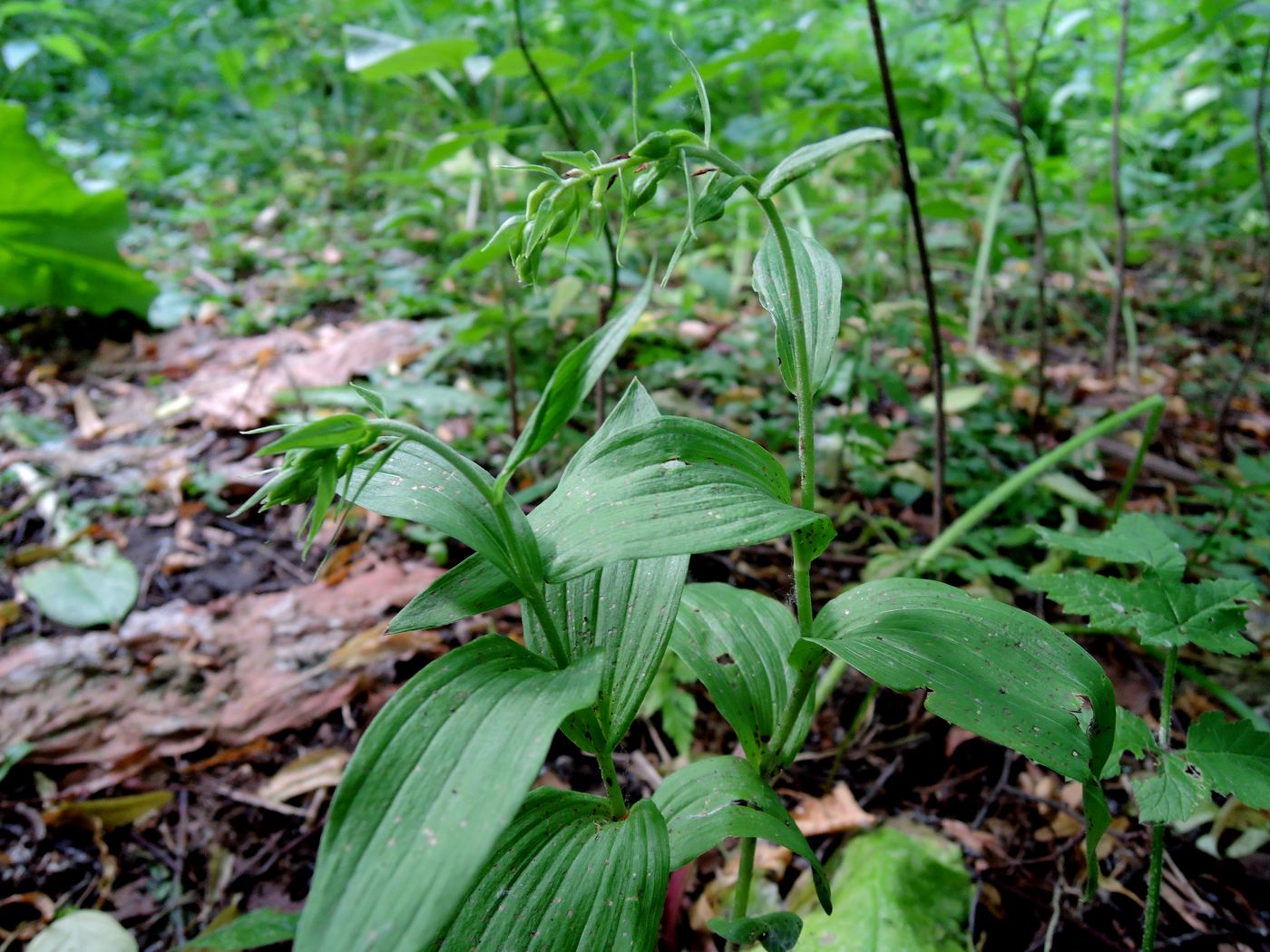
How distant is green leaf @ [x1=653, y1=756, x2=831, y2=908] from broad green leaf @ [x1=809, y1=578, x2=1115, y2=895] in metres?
0.20

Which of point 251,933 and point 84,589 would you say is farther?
point 84,589

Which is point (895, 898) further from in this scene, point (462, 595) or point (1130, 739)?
point (462, 595)

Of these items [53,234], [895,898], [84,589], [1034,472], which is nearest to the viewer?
[895,898]

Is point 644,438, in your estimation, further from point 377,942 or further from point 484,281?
point 484,281

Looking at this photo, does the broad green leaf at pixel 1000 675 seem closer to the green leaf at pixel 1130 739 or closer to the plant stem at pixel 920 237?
the green leaf at pixel 1130 739

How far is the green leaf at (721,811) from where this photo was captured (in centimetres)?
81

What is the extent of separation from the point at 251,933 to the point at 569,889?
540 millimetres

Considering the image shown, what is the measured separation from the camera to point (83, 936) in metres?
1.19

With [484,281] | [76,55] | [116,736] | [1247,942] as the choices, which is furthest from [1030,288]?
[76,55]

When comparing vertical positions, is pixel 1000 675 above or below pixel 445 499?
below

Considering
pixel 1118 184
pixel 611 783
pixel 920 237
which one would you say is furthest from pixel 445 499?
pixel 1118 184

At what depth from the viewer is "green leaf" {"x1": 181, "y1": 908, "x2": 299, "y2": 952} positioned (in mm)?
→ 986

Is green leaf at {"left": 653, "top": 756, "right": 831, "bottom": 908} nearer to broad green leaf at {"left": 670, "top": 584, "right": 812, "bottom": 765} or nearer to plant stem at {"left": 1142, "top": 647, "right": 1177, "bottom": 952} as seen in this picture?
broad green leaf at {"left": 670, "top": 584, "right": 812, "bottom": 765}

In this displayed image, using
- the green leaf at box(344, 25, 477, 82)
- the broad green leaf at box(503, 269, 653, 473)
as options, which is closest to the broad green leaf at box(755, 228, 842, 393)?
the broad green leaf at box(503, 269, 653, 473)
